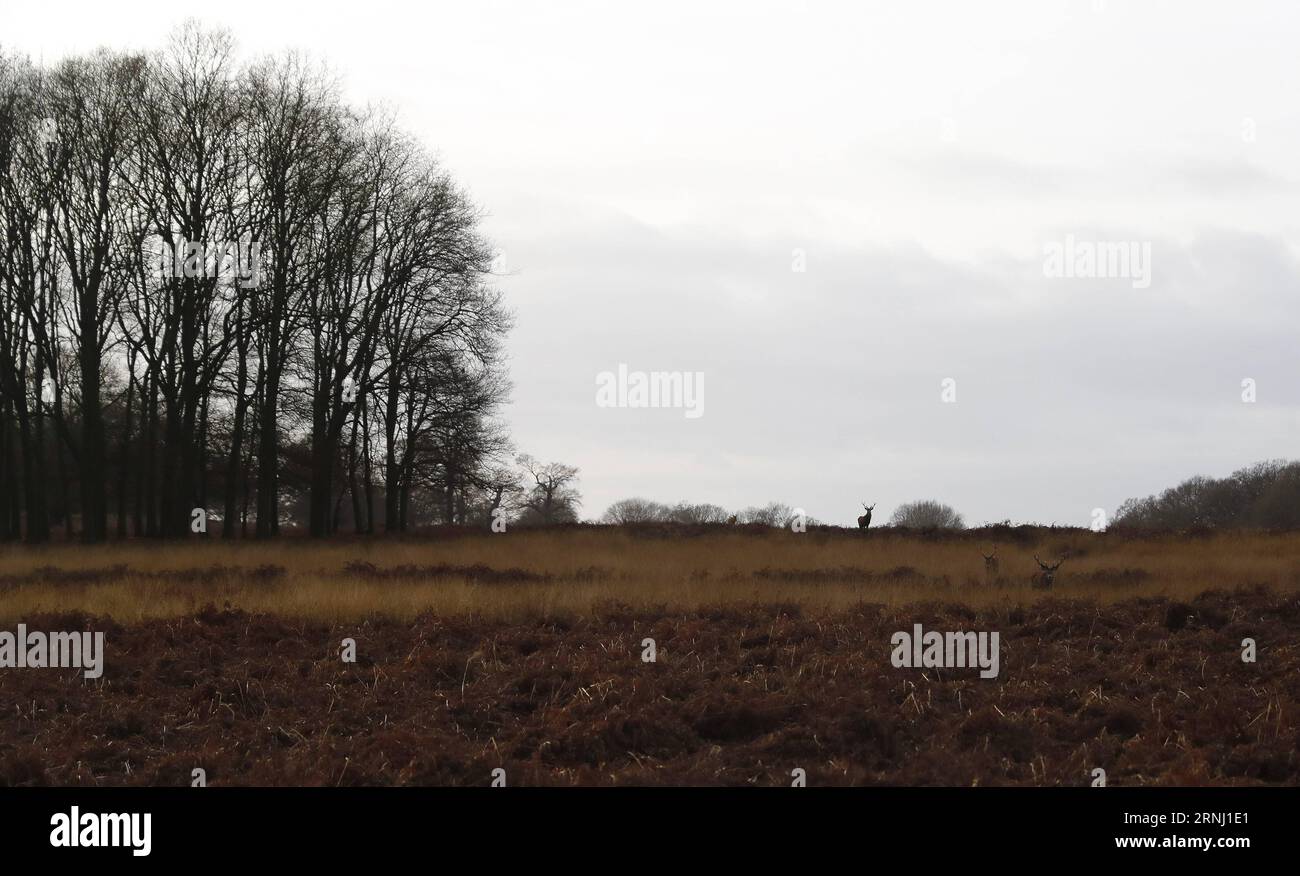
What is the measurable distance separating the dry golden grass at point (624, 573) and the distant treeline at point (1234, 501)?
19.3 metres

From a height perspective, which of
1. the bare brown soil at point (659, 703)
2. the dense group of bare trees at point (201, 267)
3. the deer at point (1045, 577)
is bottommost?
the bare brown soil at point (659, 703)

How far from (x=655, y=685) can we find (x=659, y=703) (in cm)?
57

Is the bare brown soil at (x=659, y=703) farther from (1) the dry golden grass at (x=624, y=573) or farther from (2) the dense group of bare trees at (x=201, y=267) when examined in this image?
(2) the dense group of bare trees at (x=201, y=267)

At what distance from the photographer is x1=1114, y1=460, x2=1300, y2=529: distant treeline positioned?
49.6 meters

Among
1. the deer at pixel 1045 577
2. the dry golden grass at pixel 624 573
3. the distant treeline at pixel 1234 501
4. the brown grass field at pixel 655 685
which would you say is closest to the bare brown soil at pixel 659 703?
the brown grass field at pixel 655 685

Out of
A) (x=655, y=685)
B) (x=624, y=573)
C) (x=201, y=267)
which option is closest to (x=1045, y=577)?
(x=624, y=573)

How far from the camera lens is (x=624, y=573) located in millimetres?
24328

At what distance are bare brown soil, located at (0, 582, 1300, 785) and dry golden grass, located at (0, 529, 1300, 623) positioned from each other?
1.86 metres

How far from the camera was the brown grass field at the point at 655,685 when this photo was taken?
1074 centimetres

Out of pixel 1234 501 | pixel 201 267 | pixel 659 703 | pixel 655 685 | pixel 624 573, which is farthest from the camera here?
pixel 1234 501

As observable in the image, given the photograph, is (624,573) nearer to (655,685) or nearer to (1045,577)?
(1045,577)

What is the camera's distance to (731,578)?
2345 centimetres

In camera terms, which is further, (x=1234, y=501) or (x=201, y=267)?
(x=1234, y=501)

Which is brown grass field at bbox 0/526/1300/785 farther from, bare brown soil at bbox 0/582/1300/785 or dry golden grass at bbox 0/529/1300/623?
dry golden grass at bbox 0/529/1300/623
